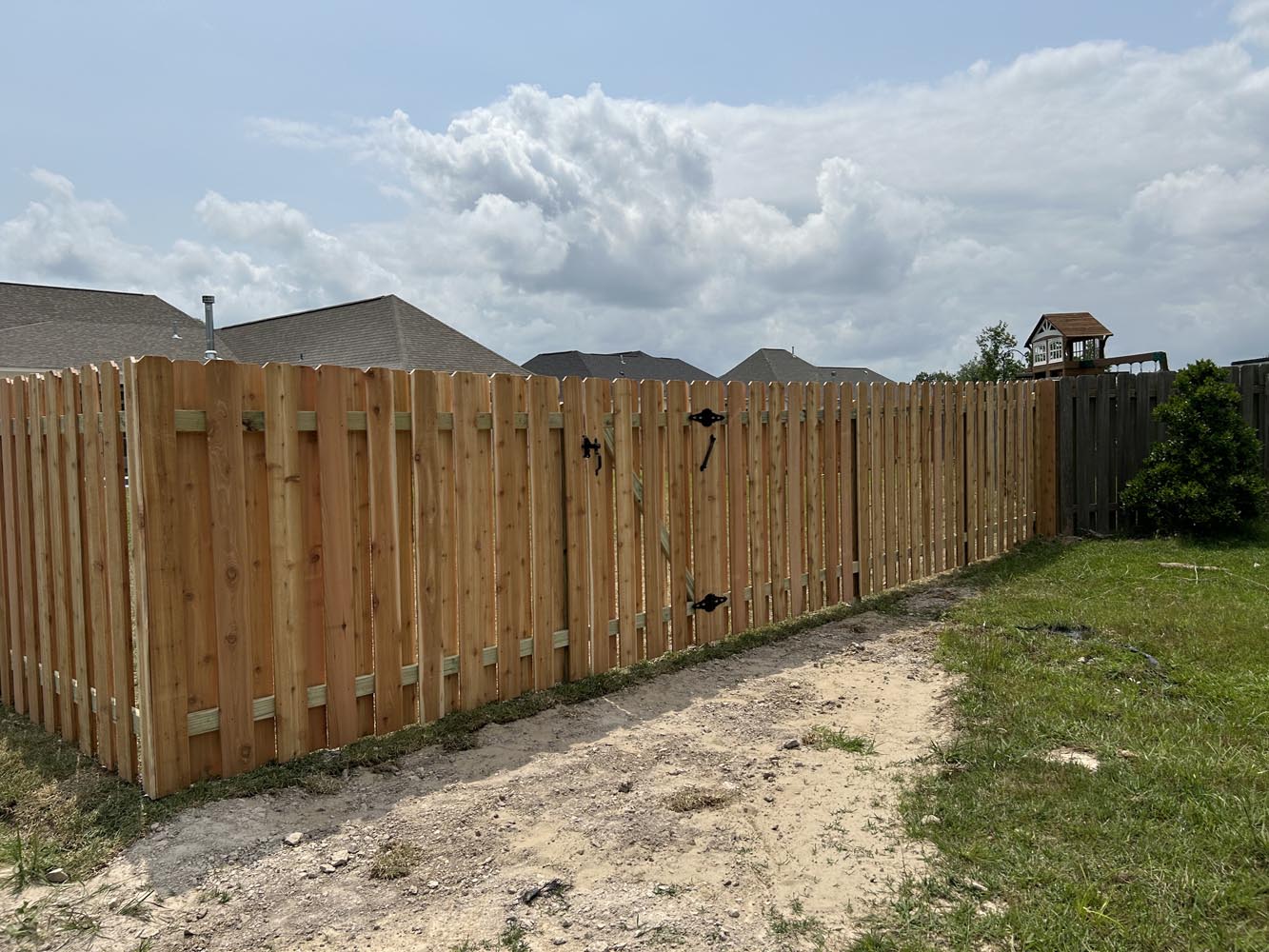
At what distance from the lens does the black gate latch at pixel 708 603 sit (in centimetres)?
575

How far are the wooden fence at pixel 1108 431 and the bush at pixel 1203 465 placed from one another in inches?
18.9

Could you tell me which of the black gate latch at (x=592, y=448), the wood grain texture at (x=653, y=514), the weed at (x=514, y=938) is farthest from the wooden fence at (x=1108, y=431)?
the weed at (x=514, y=938)

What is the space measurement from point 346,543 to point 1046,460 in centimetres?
856

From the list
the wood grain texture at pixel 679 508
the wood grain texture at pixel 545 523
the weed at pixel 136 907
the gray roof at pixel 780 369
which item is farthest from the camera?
the gray roof at pixel 780 369

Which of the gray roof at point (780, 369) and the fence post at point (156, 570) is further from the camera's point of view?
the gray roof at point (780, 369)

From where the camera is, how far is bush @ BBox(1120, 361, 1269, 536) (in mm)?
9195

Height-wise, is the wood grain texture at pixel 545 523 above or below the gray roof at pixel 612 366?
below

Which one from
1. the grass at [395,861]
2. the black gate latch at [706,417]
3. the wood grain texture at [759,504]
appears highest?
the black gate latch at [706,417]

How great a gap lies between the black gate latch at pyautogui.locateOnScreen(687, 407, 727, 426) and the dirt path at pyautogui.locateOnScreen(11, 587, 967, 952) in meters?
2.04

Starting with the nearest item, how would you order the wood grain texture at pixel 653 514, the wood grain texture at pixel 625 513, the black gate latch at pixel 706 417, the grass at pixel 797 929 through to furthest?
1. the grass at pixel 797 929
2. the wood grain texture at pixel 625 513
3. the wood grain texture at pixel 653 514
4. the black gate latch at pixel 706 417

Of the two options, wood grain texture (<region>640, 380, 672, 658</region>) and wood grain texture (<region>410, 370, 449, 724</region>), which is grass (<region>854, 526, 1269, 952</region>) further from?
wood grain texture (<region>410, 370, 449, 724</region>)

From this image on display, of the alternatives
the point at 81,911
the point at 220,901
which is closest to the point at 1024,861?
the point at 220,901

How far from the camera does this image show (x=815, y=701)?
4.69 m

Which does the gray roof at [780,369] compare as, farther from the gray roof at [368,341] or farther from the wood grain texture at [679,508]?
the wood grain texture at [679,508]
